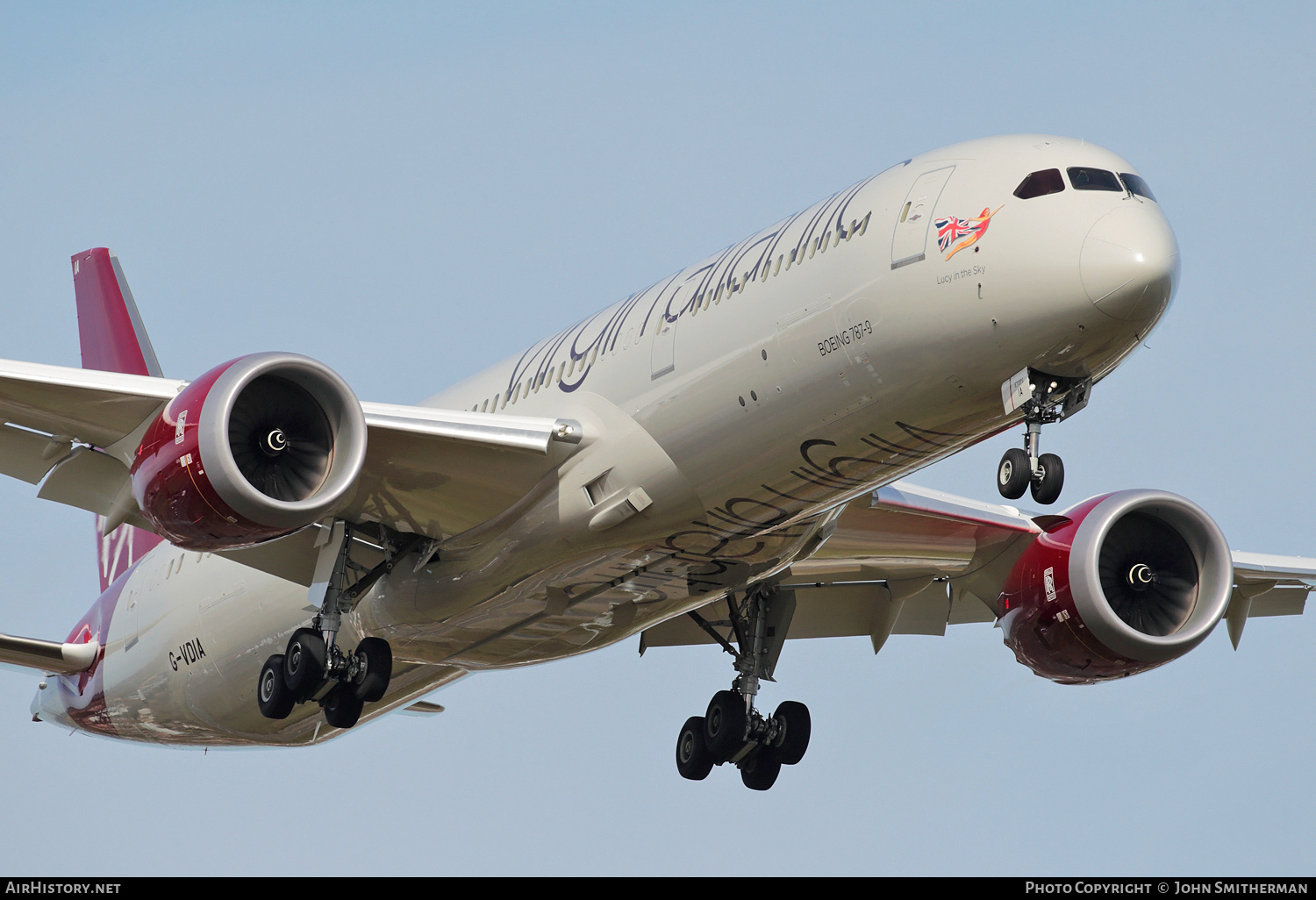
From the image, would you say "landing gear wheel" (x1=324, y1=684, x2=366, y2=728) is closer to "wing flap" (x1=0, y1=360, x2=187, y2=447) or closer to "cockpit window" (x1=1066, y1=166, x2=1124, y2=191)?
"wing flap" (x1=0, y1=360, x2=187, y2=447)

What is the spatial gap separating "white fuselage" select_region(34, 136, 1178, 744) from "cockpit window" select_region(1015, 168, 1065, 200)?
0.09 metres

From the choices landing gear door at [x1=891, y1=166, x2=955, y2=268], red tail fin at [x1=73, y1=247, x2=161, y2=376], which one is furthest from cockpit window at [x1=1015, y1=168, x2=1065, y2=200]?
red tail fin at [x1=73, y1=247, x2=161, y2=376]

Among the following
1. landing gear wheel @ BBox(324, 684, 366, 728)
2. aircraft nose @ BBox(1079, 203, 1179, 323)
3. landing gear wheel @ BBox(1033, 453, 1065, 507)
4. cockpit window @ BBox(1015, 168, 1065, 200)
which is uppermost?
cockpit window @ BBox(1015, 168, 1065, 200)

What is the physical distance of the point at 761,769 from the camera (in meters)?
24.4

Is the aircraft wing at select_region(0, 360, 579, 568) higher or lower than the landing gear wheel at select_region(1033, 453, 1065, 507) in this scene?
higher

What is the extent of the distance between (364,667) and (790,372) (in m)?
7.31

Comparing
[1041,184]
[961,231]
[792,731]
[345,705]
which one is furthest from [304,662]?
[1041,184]

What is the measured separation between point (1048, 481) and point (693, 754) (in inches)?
391

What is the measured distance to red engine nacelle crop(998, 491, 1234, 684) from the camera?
22.7 m

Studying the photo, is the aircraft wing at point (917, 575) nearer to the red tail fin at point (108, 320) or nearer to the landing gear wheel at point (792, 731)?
the landing gear wheel at point (792, 731)

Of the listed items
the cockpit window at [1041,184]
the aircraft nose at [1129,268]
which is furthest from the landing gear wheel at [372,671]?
the aircraft nose at [1129,268]

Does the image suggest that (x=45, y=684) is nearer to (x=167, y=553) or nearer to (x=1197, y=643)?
(x=167, y=553)

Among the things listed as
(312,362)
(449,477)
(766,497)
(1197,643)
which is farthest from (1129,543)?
(312,362)

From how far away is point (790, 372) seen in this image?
57.1 feet
